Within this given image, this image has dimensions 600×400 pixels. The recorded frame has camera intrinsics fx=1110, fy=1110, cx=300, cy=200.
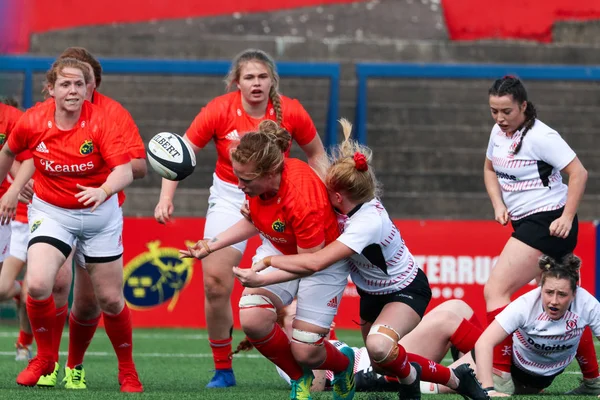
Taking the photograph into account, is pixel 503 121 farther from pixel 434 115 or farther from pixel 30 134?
pixel 434 115

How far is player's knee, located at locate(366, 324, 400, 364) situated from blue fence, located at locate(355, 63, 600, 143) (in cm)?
766

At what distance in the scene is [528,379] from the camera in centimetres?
603

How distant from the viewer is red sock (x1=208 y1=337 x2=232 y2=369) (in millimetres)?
6504

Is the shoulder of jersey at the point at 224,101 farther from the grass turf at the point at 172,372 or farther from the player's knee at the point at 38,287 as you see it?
the grass turf at the point at 172,372

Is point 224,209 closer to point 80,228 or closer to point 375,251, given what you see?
point 80,228

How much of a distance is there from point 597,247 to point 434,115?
4.41 m

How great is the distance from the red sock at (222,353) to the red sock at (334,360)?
132 centimetres

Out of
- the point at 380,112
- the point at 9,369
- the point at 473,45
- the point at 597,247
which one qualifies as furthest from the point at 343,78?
the point at 9,369

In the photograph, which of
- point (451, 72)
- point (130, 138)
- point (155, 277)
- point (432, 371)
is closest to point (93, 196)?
point (130, 138)

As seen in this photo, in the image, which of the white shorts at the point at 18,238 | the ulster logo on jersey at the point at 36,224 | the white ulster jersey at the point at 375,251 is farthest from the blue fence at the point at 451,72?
the white ulster jersey at the point at 375,251

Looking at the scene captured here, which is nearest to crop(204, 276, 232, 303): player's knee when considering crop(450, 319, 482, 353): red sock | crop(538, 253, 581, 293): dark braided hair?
crop(450, 319, 482, 353): red sock

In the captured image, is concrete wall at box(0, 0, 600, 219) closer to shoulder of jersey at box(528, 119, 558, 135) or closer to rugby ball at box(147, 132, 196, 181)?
shoulder of jersey at box(528, 119, 558, 135)

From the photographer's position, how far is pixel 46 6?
50.5ft

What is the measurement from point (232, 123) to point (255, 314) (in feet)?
5.63
